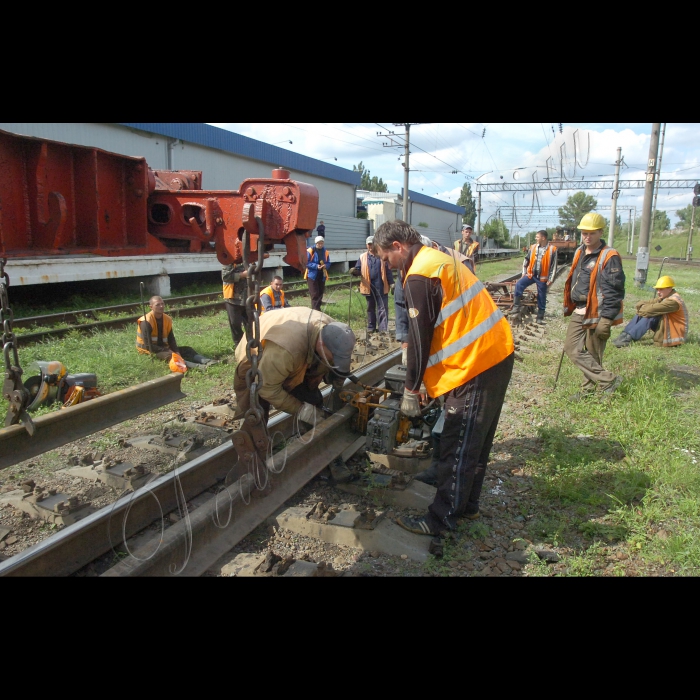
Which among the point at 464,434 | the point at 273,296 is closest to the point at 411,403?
the point at 464,434

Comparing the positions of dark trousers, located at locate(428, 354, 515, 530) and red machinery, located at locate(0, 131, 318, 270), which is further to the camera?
dark trousers, located at locate(428, 354, 515, 530)

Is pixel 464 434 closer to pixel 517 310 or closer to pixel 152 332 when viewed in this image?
pixel 152 332

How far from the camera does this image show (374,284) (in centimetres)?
1013

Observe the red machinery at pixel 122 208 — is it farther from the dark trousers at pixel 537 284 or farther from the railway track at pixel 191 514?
the dark trousers at pixel 537 284

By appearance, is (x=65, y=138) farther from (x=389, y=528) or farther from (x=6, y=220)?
(x=389, y=528)

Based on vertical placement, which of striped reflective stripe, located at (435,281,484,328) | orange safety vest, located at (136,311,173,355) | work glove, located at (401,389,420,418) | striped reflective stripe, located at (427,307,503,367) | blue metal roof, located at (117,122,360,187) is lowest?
orange safety vest, located at (136,311,173,355)

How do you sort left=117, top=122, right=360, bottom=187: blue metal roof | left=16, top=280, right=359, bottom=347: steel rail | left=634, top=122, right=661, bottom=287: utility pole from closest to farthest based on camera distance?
left=16, top=280, right=359, bottom=347: steel rail, left=634, top=122, right=661, bottom=287: utility pole, left=117, top=122, right=360, bottom=187: blue metal roof

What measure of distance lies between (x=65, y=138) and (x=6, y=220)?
1523 centimetres

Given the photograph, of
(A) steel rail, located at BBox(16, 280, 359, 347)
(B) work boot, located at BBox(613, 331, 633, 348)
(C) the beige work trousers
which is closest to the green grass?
(C) the beige work trousers

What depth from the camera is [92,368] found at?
7.17 meters

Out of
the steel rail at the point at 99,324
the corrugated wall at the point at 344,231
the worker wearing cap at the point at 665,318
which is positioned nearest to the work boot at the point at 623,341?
the worker wearing cap at the point at 665,318

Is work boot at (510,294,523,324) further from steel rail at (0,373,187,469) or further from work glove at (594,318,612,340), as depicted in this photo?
steel rail at (0,373,187,469)

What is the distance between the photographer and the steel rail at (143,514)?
9.66 feet

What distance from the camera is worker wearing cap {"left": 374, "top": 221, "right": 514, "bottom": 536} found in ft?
10.8
